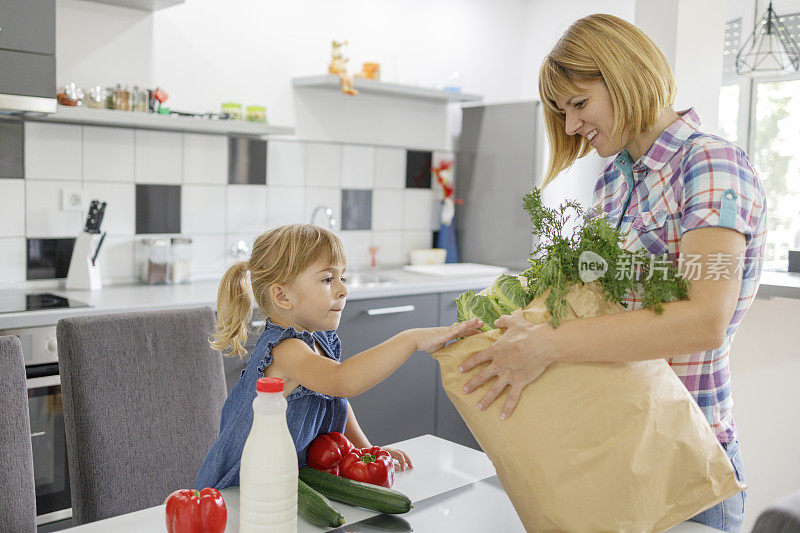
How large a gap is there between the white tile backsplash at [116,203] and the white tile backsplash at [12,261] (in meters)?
0.28

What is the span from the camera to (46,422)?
2.20 meters

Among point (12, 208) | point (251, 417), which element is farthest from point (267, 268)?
point (12, 208)

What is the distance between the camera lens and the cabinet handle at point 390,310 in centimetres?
292

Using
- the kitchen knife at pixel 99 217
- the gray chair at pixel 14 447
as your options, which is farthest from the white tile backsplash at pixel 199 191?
the gray chair at pixel 14 447

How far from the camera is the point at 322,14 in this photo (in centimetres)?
341

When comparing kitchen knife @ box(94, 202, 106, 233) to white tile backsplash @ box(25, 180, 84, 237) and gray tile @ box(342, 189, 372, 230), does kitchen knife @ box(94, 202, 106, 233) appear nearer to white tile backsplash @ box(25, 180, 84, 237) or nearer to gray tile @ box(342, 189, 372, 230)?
white tile backsplash @ box(25, 180, 84, 237)

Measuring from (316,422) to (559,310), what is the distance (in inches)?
21.8

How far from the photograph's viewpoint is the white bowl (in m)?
3.81

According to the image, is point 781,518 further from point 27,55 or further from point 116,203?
point 116,203

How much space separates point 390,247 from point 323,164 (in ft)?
1.89

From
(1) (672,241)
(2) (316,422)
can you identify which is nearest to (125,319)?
(2) (316,422)

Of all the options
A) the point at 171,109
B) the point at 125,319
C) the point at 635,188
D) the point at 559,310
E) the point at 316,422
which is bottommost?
the point at 316,422

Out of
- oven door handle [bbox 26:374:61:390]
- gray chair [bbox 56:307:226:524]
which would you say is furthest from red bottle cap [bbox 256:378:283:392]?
oven door handle [bbox 26:374:61:390]

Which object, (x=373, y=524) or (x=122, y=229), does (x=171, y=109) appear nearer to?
(x=122, y=229)
